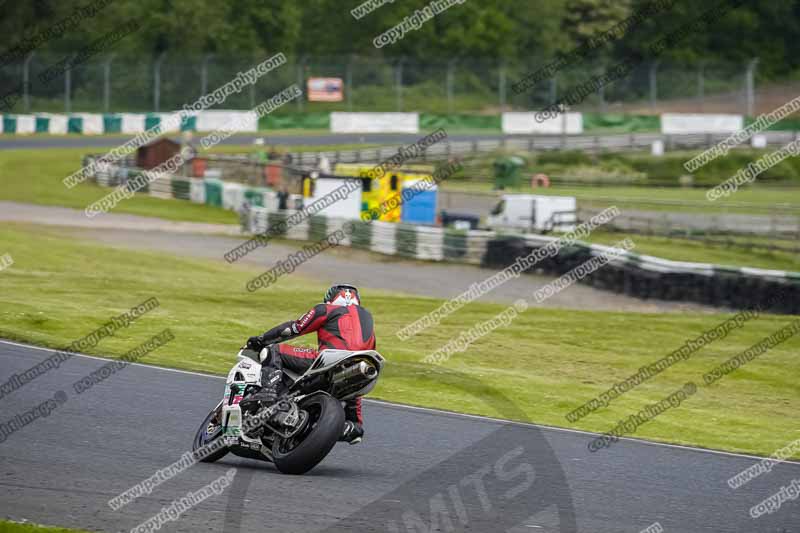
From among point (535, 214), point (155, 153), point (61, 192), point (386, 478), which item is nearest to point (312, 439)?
point (386, 478)

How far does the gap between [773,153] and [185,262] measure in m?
41.9

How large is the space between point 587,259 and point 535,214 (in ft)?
25.5

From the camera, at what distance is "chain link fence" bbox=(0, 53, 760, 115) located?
5956 cm

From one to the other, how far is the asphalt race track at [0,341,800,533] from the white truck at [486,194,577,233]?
22065mm

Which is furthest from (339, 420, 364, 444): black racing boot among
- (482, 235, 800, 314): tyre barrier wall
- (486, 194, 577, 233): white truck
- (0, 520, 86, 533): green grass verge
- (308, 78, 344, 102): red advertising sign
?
(308, 78, 344, 102): red advertising sign

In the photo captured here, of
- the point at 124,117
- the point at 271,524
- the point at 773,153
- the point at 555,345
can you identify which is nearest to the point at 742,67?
the point at 773,153

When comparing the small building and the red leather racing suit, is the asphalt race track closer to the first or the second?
the red leather racing suit

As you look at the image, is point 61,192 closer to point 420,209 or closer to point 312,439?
point 420,209

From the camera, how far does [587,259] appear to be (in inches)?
1050

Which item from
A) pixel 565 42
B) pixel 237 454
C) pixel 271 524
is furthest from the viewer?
pixel 565 42

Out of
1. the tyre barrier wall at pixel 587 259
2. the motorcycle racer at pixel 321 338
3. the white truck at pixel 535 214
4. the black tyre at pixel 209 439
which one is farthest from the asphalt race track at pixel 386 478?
the white truck at pixel 535 214

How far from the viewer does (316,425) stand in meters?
9.03

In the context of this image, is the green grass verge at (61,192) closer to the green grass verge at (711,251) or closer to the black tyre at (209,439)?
the green grass verge at (711,251)

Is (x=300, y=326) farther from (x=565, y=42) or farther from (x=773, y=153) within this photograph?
(x=565, y=42)
